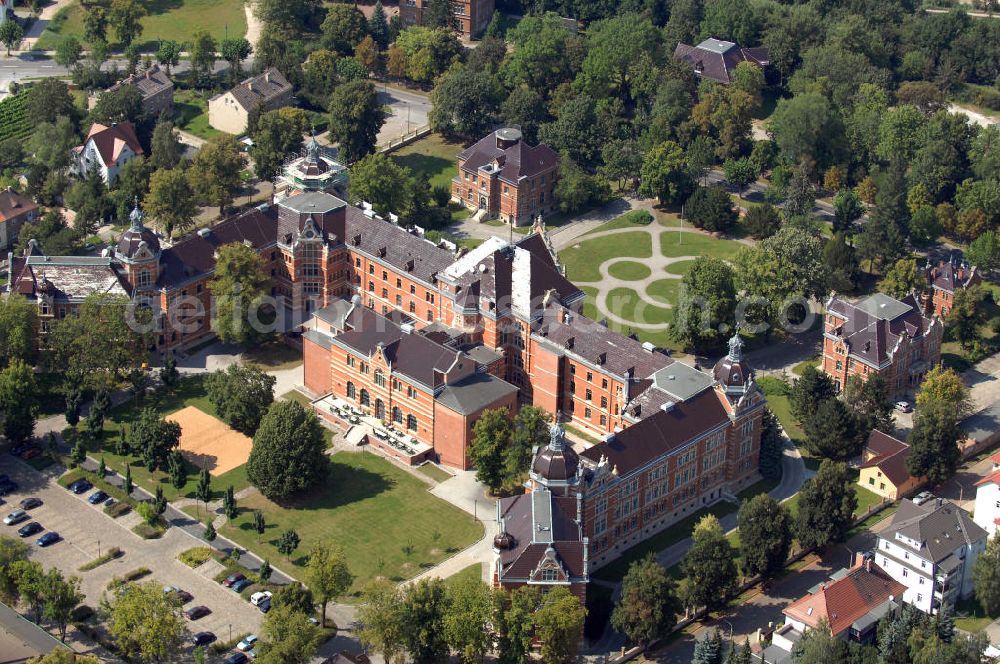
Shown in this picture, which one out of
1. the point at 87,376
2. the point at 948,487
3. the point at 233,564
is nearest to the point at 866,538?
the point at 948,487

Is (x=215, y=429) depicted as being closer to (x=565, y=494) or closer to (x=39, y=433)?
(x=39, y=433)

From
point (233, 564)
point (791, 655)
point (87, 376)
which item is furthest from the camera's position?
point (87, 376)

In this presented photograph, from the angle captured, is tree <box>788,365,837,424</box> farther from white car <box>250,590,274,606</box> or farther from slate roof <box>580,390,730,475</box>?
white car <box>250,590,274,606</box>

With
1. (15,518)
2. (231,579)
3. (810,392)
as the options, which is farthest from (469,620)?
(810,392)

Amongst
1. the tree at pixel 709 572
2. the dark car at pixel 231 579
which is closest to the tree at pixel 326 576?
the dark car at pixel 231 579

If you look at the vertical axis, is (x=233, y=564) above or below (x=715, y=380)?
below

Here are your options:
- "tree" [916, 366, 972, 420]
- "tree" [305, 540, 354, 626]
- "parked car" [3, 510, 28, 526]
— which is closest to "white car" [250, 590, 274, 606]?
"tree" [305, 540, 354, 626]

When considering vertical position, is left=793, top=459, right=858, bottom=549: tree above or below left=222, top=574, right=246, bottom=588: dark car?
above
